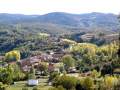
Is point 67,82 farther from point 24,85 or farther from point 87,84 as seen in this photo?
point 24,85

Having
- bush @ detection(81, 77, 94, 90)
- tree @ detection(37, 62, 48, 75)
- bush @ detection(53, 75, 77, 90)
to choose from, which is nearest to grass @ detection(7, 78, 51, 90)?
bush @ detection(53, 75, 77, 90)

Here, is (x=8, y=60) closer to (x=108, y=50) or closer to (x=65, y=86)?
(x=108, y=50)

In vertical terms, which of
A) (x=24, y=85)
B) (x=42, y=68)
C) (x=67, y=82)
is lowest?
(x=42, y=68)

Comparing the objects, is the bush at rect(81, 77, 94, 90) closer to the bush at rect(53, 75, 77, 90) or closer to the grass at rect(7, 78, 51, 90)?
the bush at rect(53, 75, 77, 90)

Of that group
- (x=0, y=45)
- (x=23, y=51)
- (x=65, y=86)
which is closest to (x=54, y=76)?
(x=65, y=86)

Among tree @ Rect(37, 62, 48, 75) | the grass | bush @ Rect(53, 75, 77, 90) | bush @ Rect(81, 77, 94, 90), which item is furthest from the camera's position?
tree @ Rect(37, 62, 48, 75)

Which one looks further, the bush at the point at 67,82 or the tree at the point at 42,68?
the tree at the point at 42,68

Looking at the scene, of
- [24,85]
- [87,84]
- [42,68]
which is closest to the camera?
[87,84]

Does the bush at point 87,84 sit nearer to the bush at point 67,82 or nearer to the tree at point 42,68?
the bush at point 67,82

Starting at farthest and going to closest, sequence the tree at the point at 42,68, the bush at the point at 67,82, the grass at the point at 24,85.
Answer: the tree at the point at 42,68, the grass at the point at 24,85, the bush at the point at 67,82

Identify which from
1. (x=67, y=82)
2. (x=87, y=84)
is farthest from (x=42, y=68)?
(x=87, y=84)

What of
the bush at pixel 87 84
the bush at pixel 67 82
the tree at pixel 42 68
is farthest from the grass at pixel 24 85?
the tree at pixel 42 68
